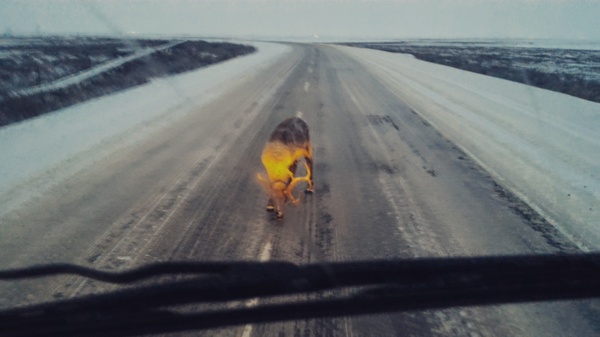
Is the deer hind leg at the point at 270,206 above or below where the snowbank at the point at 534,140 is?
above

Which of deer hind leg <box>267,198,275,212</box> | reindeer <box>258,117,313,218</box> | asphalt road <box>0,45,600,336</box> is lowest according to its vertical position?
asphalt road <box>0,45,600,336</box>

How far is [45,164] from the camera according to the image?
7500 mm

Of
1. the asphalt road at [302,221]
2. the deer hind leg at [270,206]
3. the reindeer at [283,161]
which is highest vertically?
the reindeer at [283,161]

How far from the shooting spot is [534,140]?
32.8 ft

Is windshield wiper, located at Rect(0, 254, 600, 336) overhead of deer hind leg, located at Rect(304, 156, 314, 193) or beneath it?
beneath

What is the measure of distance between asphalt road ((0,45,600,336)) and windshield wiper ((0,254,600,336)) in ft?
0.49

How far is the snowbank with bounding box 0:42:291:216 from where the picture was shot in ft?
23.0

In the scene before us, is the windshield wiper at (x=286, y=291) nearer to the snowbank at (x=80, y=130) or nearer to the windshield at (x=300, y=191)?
the windshield at (x=300, y=191)

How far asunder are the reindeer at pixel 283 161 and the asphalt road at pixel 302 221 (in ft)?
1.35

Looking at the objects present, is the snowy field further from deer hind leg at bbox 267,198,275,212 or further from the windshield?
deer hind leg at bbox 267,198,275,212

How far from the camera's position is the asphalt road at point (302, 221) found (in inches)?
148

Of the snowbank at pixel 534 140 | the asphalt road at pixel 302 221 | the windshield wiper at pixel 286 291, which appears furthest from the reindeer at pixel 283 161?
the snowbank at pixel 534 140

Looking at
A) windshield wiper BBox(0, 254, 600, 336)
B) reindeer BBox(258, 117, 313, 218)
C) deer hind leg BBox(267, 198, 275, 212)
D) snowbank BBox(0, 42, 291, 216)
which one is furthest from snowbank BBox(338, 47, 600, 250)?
snowbank BBox(0, 42, 291, 216)

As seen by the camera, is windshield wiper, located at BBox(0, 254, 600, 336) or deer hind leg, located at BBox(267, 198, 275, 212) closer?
windshield wiper, located at BBox(0, 254, 600, 336)
